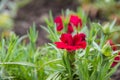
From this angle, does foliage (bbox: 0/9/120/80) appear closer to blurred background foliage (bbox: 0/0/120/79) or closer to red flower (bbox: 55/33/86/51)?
red flower (bbox: 55/33/86/51)

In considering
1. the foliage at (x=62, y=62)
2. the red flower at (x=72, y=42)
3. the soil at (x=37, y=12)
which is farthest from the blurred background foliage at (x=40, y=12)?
the red flower at (x=72, y=42)

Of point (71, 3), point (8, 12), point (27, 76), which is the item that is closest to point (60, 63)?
point (27, 76)

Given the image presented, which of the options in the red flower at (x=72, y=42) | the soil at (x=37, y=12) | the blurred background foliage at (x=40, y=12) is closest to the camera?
the red flower at (x=72, y=42)

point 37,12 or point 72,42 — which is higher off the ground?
point 37,12

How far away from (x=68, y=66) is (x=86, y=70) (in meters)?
0.10

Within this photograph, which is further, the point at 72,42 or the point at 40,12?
the point at 40,12

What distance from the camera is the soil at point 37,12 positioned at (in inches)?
203

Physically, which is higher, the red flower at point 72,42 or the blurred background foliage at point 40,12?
the blurred background foliage at point 40,12

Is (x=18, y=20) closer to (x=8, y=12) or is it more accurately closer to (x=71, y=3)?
(x=8, y=12)

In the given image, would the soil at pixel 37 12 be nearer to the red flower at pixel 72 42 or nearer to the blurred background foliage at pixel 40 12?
the blurred background foliage at pixel 40 12

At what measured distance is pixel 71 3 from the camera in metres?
5.95

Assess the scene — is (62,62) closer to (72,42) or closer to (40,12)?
(72,42)

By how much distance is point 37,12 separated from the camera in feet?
19.2

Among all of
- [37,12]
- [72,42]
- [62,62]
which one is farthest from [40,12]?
[72,42]
